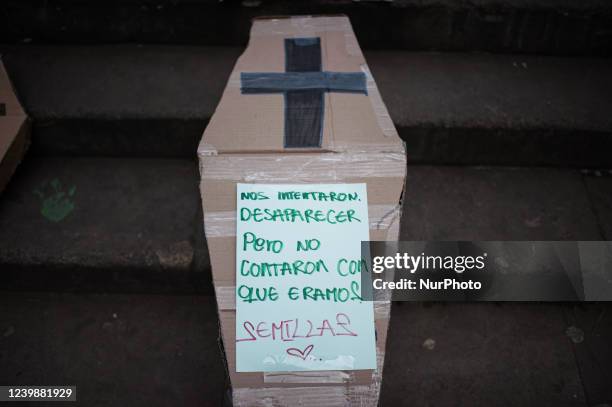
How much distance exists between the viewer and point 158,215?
5.05ft

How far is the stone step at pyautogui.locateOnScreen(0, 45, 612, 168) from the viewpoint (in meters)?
1.59

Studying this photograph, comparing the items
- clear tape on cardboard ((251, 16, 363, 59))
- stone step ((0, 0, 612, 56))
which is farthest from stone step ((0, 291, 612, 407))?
stone step ((0, 0, 612, 56))

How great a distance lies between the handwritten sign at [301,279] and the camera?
3.42ft

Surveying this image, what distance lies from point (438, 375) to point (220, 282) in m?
0.76

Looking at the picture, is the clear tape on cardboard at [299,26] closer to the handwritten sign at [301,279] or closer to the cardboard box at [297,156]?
the cardboard box at [297,156]

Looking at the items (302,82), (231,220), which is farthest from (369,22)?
(231,220)

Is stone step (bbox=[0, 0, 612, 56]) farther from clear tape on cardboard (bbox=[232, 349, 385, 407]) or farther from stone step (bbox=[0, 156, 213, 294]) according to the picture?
clear tape on cardboard (bbox=[232, 349, 385, 407])

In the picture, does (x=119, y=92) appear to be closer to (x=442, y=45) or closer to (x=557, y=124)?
(x=442, y=45)

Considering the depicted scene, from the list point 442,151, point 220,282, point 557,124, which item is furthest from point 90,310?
point 557,124

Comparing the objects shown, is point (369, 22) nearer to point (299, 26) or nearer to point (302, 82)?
point (299, 26)

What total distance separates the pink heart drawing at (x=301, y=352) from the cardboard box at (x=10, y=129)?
111cm

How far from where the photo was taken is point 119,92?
166 cm

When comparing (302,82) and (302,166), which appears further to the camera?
(302,82)

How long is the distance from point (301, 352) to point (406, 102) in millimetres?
999
